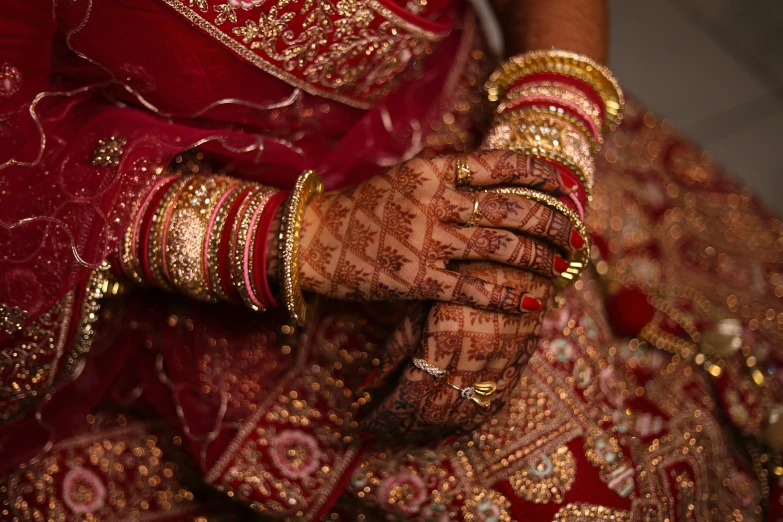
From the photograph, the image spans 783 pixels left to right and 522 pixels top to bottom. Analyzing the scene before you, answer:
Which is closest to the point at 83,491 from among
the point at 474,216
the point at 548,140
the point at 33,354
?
the point at 33,354

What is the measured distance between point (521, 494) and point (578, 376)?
141 millimetres

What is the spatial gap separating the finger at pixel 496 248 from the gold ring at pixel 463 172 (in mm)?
43

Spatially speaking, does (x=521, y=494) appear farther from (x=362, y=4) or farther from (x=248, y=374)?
(x=362, y=4)

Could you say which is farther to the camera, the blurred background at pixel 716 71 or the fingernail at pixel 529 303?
the blurred background at pixel 716 71

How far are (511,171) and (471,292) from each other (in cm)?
11

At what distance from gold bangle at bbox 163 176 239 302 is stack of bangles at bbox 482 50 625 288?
290 mm

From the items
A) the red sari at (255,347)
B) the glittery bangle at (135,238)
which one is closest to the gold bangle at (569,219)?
the red sari at (255,347)

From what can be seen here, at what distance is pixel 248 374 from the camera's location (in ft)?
2.19

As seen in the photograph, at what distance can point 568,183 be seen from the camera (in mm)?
591

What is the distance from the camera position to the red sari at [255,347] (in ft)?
1.83

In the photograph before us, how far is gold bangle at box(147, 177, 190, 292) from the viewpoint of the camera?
587mm

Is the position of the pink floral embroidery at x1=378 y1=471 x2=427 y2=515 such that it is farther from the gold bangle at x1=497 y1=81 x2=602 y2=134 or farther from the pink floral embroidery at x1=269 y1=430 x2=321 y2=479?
the gold bangle at x1=497 y1=81 x2=602 y2=134

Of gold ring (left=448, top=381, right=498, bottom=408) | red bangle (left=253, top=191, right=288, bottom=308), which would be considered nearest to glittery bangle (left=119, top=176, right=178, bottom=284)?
red bangle (left=253, top=191, right=288, bottom=308)

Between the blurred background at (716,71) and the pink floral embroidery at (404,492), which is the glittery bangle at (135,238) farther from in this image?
the blurred background at (716,71)
